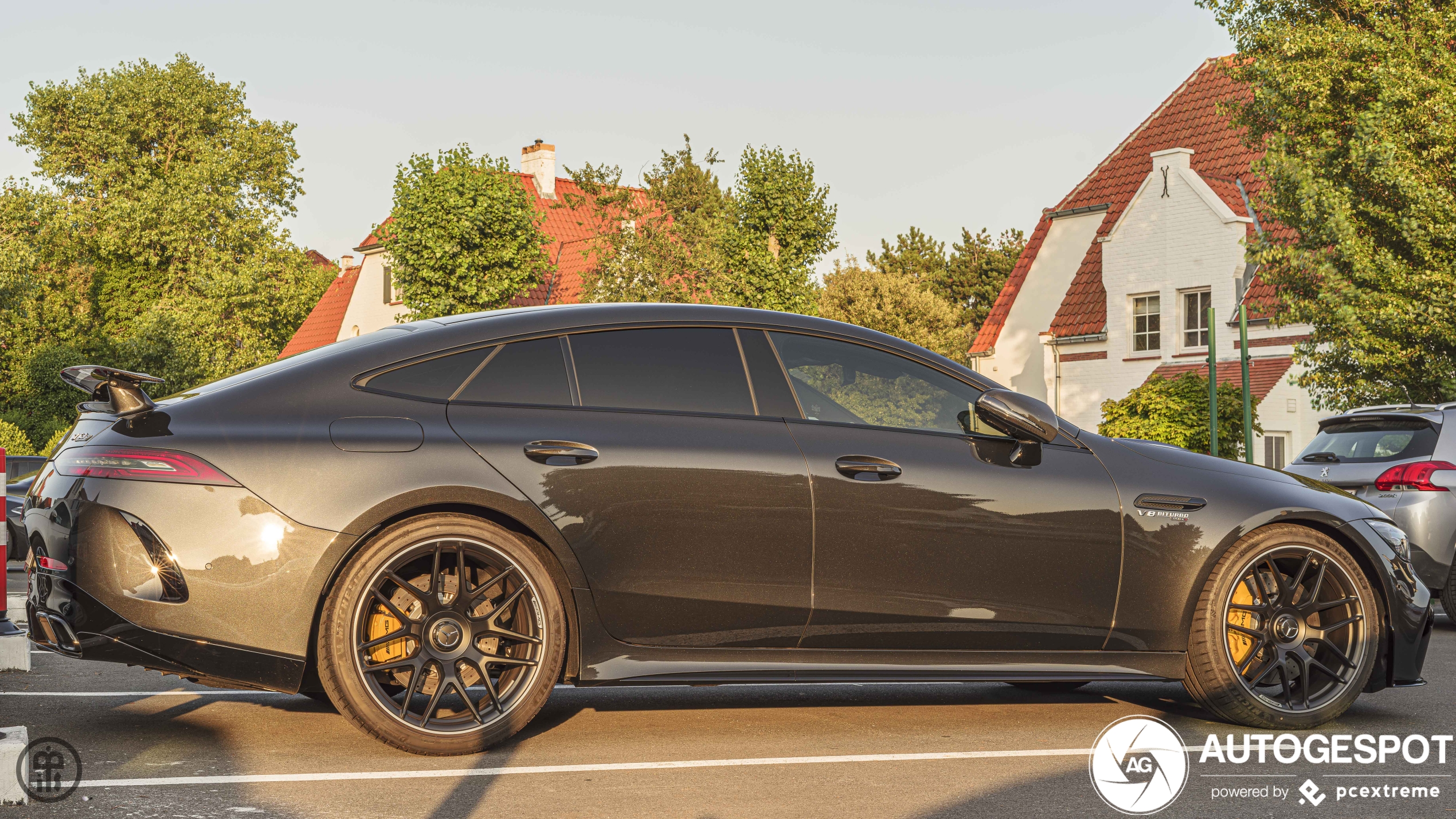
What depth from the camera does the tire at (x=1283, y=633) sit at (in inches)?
215

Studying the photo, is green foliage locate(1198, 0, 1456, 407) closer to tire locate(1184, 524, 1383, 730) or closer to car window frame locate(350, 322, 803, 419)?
tire locate(1184, 524, 1383, 730)

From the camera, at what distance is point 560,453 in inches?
193

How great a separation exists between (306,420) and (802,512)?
1.80m

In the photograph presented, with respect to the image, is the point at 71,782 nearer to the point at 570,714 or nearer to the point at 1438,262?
the point at 570,714

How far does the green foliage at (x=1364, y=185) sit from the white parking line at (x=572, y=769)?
12.1 meters

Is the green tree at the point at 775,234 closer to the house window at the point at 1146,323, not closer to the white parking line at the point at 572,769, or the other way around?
the house window at the point at 1146,323

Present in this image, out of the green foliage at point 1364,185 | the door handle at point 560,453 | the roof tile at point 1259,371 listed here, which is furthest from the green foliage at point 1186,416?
the door handle at point 560,453

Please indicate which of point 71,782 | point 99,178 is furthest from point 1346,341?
point 99,178

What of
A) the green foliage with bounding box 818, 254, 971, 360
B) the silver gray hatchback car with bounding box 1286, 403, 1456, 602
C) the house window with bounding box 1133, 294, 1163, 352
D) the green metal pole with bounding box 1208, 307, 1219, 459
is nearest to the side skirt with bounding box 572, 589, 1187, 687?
the silver gray hatchback car with bounding box 1286, 403, 1456, 602

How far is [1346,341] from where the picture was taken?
53.9 feet

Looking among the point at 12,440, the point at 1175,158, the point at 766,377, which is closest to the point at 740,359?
the point at 766,377

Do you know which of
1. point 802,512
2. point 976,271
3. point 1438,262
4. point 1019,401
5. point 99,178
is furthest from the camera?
point 976,271

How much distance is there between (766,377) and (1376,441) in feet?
21.4

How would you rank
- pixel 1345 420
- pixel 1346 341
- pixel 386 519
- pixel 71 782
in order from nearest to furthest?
1. pixel 71 782
2. pixel 386 519
3. pixel 1345 420
4. pixel 1346 341
